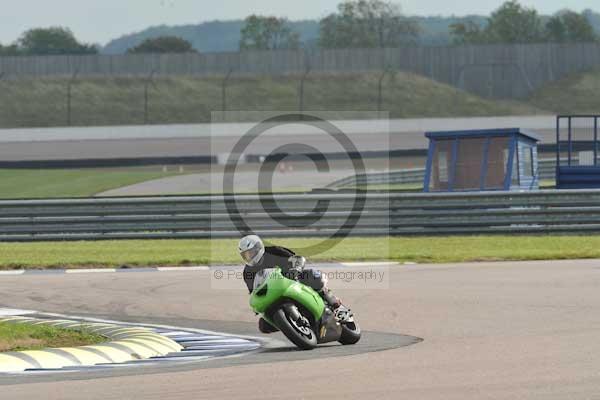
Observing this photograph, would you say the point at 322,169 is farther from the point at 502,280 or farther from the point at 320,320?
the point at 320,320

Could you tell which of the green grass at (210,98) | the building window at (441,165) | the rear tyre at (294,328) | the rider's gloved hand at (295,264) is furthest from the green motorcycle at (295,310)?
the green grass at (210,98)

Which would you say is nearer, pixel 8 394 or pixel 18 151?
pixel 8 394

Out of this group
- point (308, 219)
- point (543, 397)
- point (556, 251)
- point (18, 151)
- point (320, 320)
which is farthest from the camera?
point (18, 151)

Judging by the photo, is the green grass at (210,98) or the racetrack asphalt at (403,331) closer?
the racetrack asphalt at (403,331)

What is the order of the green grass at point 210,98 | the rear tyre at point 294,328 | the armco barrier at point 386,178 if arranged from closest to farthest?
the rear tyre at point 294,328 → the armco barrier at point 386,178 → the green grass at point 210,98

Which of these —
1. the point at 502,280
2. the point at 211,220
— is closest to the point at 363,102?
the point at 211,220

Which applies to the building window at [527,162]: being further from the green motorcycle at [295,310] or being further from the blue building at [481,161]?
the green motorcycle at [295,310]

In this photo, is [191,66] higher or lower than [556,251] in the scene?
higher

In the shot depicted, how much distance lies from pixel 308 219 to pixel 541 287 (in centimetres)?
842

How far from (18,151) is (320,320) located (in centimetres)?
5113

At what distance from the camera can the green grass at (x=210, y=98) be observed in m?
84.7

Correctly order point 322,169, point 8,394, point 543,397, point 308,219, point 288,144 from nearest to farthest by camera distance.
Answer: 1. point 543,397
2. point 8,394
3. point 308,219
4. point 322,169
5. point 288,144

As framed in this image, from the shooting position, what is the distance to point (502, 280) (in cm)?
1689

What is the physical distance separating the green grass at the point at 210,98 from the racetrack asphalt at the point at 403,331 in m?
66.3
